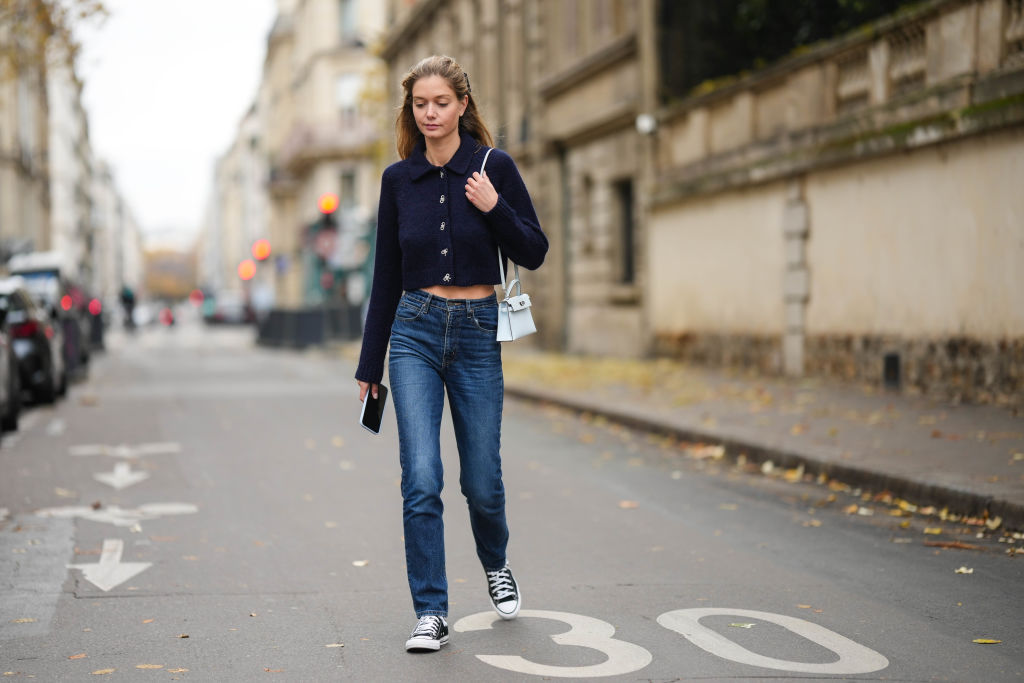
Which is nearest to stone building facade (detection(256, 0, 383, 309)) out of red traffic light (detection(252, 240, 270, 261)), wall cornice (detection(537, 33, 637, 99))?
red traffic light (detection(252, 240, 270, 261))

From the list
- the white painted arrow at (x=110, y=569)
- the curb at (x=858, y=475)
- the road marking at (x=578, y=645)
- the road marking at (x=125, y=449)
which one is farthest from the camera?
the road marking at (x=125, y=449)

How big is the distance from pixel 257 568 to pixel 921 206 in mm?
9166

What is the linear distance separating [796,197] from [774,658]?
12.3 meters

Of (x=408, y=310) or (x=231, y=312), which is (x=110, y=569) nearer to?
(x=408, y=310)

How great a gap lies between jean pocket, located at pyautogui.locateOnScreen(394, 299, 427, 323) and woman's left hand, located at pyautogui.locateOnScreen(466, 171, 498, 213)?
0.41 meters

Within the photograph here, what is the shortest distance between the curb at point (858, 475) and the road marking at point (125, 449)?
4.31m

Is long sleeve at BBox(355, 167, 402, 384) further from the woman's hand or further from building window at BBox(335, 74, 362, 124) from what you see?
building window at BBox(335, 74, 362, 124)

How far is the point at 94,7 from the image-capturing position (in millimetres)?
18297

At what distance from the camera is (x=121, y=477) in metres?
9.70

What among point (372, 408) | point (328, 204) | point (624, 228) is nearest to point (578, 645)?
point (372, 408)

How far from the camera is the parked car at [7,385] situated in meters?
12.6

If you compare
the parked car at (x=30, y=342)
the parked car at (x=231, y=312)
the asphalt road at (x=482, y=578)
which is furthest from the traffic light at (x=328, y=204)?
the parked car at (x=231, y=312)

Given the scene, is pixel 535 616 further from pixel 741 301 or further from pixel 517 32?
pixel 517 32

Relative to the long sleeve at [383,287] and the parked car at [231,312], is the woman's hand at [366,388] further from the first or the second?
the parked car at [231,312]
